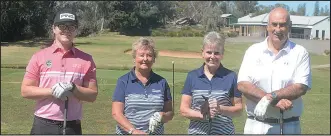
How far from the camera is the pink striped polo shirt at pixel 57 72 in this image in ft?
12.5

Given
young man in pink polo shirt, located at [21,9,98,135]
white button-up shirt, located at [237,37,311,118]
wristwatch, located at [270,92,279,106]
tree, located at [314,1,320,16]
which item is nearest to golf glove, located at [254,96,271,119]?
wristwatch, located at [270,92,279,106]

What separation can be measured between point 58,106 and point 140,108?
2.01ft

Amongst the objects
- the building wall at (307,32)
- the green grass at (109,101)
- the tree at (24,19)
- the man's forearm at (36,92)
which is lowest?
the green grass at (109,101)

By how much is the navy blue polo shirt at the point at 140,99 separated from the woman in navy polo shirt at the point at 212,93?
0.69 feet

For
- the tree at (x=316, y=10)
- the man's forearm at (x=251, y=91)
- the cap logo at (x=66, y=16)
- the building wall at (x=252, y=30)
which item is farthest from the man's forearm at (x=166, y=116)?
the tree at (x=316, y=10)

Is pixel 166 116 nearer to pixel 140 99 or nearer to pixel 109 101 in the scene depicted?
pixel 140 99

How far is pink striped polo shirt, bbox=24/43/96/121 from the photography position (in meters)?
3.82

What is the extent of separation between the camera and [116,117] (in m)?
3.89

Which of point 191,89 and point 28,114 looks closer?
point 191,89

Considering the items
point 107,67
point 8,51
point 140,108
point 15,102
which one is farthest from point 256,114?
point 8,51

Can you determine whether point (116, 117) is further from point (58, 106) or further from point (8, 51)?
point (8, 51)

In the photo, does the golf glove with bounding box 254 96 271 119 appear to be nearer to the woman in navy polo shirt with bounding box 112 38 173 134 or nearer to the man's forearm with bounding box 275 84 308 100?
the man's forearm with bounding box 275 84 308 100

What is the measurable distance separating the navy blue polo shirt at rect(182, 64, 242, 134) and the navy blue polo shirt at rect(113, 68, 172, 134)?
222 mm

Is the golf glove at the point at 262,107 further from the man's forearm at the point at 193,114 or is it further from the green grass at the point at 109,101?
the green grass at the point at 109,101
